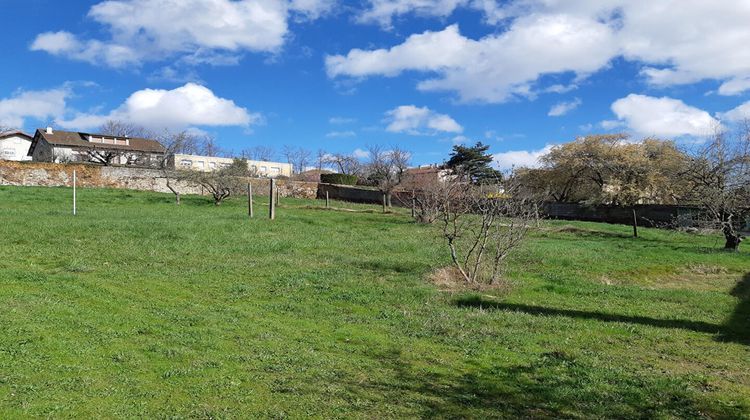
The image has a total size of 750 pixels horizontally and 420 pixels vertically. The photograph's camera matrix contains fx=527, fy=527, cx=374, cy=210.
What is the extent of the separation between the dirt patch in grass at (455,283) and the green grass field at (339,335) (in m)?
0.26

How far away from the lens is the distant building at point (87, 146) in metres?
54.7

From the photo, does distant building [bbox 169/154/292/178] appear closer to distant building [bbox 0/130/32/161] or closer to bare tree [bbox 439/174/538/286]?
distant building [bbox 0/130/32/161]

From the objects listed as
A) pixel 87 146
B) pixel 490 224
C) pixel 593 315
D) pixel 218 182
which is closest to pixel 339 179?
pixel 218 182

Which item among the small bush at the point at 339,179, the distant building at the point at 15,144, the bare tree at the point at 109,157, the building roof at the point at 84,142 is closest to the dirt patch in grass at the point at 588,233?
the small bush at the point at 339,179

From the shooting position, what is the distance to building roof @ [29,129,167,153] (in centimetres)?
6144

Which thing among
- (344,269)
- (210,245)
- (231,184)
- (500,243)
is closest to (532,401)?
(500,243)

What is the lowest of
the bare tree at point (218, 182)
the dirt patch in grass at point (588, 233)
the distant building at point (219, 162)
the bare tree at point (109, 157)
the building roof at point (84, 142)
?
the dirt patch in grass at point (588, 233)

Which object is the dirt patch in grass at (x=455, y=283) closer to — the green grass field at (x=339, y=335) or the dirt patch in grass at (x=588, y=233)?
the green grass field at (x=339, y=335)

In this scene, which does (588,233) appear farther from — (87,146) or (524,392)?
(87,146)

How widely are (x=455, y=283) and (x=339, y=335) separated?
465 centimetres

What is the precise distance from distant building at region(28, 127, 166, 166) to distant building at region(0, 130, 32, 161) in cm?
493

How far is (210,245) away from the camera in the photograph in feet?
46.2

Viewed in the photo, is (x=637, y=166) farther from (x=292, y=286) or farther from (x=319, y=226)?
(x=292, y=286)

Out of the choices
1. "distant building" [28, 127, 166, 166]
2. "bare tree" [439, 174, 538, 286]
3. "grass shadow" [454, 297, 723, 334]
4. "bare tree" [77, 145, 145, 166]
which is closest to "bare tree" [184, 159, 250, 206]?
"bare tree" [77, 145, 145, 166]
